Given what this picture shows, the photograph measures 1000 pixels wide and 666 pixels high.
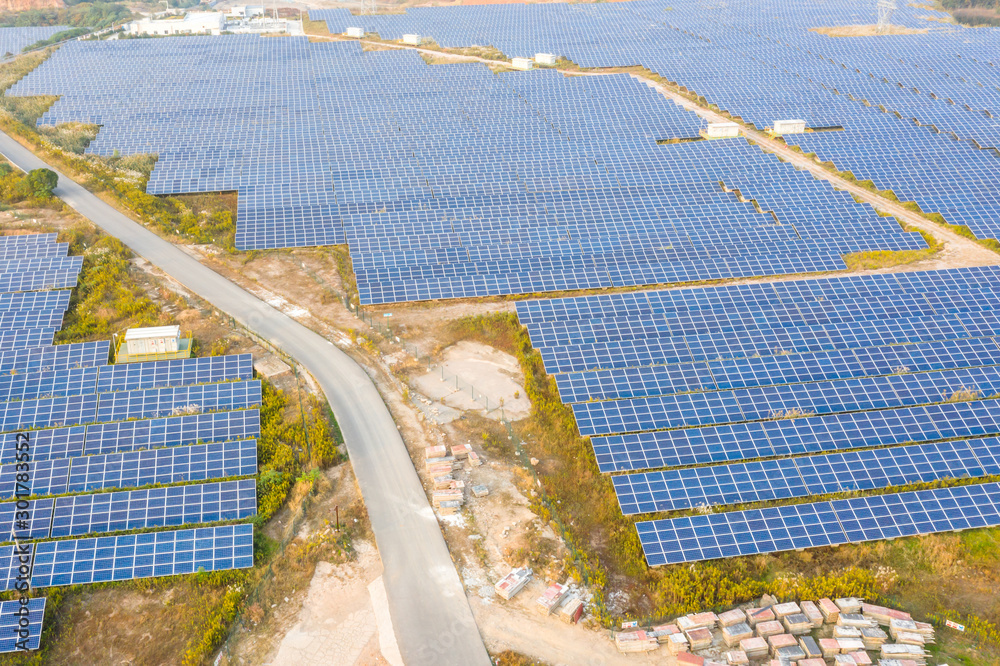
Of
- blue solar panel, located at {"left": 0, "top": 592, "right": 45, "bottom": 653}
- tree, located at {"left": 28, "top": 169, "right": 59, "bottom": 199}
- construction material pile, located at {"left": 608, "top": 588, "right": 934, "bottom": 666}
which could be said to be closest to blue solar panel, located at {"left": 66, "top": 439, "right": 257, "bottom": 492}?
blue solar panel, located at {"left": 0, "top": 592, "right": 45, "bottom": 653}

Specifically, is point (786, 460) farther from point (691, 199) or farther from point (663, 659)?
point (691, 199)

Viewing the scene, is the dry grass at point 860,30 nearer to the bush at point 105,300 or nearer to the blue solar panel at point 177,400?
the bush at point 105,300

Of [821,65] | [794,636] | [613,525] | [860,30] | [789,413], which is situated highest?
[860,30]

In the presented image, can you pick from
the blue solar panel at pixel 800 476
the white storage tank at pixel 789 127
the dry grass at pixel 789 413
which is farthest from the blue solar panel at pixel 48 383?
the white storage tank at pixel 789 127

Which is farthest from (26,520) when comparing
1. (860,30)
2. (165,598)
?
(860,30)

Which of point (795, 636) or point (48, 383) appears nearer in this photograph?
point (795, 636)

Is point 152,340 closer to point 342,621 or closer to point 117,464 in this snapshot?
point 117,464

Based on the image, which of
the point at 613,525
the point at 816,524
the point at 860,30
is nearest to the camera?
the point at 816,524
